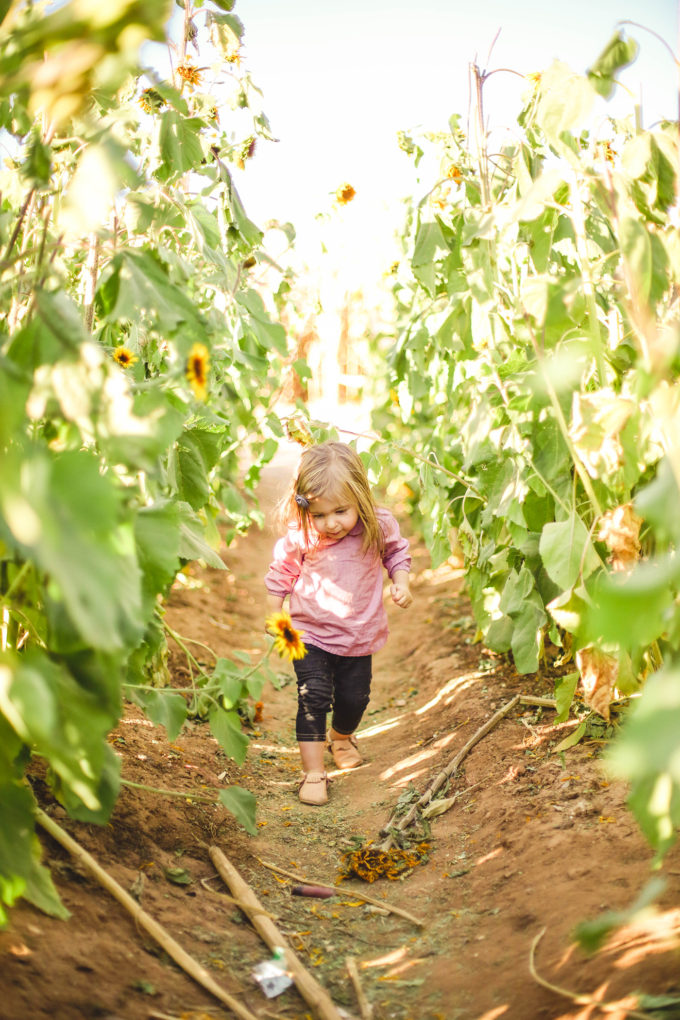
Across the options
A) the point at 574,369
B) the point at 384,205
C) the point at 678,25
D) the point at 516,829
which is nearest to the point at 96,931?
the point at 516,829

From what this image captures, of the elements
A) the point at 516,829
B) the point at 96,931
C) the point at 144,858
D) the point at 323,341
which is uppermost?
the point at 96,931

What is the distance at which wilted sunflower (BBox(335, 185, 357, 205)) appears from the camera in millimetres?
3646

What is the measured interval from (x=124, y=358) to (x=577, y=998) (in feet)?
5.71

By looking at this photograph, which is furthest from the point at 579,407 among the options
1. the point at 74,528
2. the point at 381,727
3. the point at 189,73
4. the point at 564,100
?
the point at 381,727

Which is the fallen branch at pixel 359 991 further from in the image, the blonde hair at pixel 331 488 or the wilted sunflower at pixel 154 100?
the wilted sunflower at pixel 154 100

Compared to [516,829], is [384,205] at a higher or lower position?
higher

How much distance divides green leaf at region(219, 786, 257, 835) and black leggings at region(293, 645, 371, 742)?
0.87 meters

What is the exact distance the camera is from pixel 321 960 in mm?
1607

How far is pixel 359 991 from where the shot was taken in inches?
57.5

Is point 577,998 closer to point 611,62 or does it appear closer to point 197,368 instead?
point 197,368

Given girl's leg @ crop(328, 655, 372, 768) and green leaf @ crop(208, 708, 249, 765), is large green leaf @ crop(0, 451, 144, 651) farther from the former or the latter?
girl's leg @ crop(328, 655, 372, 768)

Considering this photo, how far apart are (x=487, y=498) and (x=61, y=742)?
1683 mm

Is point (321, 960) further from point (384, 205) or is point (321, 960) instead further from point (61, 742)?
point (384, 205)

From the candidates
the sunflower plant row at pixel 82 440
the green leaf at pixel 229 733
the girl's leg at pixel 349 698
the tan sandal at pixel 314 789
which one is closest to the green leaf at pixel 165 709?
the sunflower plant row at pixel 82 440
